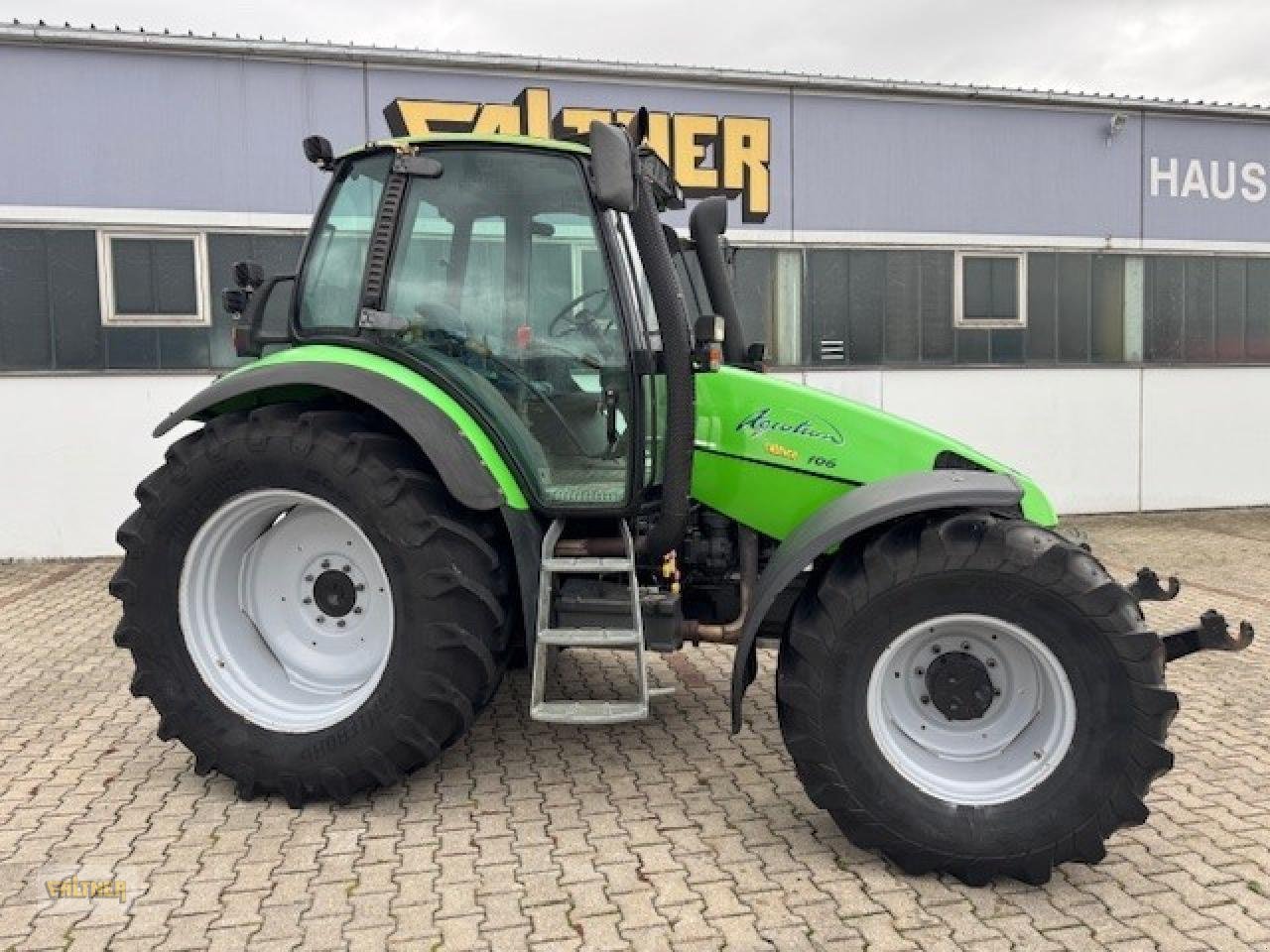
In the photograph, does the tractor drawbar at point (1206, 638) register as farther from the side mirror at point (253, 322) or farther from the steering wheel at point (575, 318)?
the side mirror at point (253, 322)

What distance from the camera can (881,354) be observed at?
10031 millimetres

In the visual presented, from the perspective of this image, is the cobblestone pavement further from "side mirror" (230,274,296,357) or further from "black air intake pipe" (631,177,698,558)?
"side mirror" (230,274,296,357)

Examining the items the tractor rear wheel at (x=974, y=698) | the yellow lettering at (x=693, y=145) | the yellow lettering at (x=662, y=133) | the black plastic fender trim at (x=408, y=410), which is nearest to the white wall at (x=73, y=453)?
the yellow lettering at (x=662, y=133)

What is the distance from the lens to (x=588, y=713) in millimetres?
3428

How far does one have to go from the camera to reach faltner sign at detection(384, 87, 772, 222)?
29.4 ft

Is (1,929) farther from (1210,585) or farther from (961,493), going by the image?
(1210,585)

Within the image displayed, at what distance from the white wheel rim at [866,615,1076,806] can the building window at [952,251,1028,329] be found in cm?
770

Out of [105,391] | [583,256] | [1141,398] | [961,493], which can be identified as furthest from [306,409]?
[1141,398]

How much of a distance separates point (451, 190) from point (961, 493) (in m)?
2.12

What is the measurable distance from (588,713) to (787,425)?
1.28 m

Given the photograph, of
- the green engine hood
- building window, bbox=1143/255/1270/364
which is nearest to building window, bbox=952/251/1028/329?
building window, bbox=1143/255/1270/364

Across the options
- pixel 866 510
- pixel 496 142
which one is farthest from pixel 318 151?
pixel 866 510

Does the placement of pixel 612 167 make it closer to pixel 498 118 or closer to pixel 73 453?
pixel 498 118

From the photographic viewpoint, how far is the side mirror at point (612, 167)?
9.86 ft
